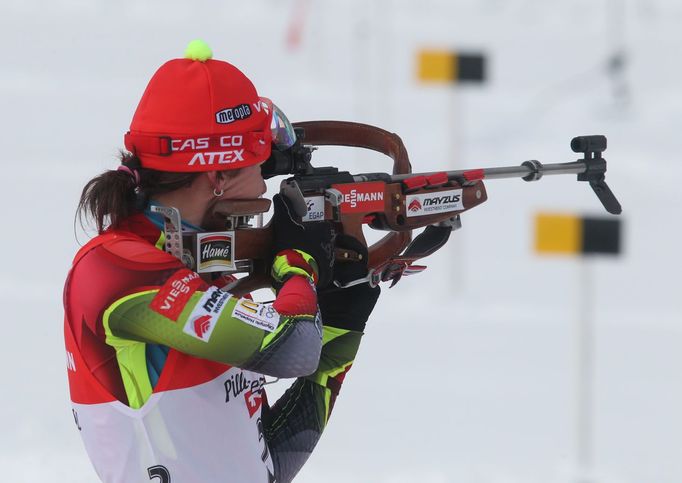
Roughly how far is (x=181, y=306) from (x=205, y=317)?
0.05 meters

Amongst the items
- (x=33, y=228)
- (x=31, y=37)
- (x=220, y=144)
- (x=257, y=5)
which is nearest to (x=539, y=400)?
(x=220, y=144)

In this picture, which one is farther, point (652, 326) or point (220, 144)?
point (652, 326)

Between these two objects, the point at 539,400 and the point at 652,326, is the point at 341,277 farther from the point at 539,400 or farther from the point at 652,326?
the point at 652,326

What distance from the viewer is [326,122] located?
2971 mm

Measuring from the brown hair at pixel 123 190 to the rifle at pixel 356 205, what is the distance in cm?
A: 6

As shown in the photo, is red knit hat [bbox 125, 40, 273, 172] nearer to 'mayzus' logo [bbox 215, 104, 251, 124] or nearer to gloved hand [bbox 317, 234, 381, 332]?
'mayzus' logo [bbox 215, 104, 251, 124]

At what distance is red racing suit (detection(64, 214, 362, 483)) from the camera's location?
2.33 metres

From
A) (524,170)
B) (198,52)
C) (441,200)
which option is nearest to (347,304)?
Answer: (441,200)

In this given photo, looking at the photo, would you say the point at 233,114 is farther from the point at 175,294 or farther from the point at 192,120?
the point at 175,294

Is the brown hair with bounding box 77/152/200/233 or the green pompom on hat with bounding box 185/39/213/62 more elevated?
the green pompom on hat with bounding box 185/39/213/62

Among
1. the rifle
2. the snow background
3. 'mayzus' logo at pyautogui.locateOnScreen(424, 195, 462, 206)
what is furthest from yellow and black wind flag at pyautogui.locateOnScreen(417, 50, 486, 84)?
'mayzus' logo at pyautogui.locateOnScreen(424, 195, 462, 206)

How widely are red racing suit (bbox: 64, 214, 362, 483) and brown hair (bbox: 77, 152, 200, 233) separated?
0.12ft

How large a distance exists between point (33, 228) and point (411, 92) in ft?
23.9

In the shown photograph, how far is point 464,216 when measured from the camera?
9.85 meters
